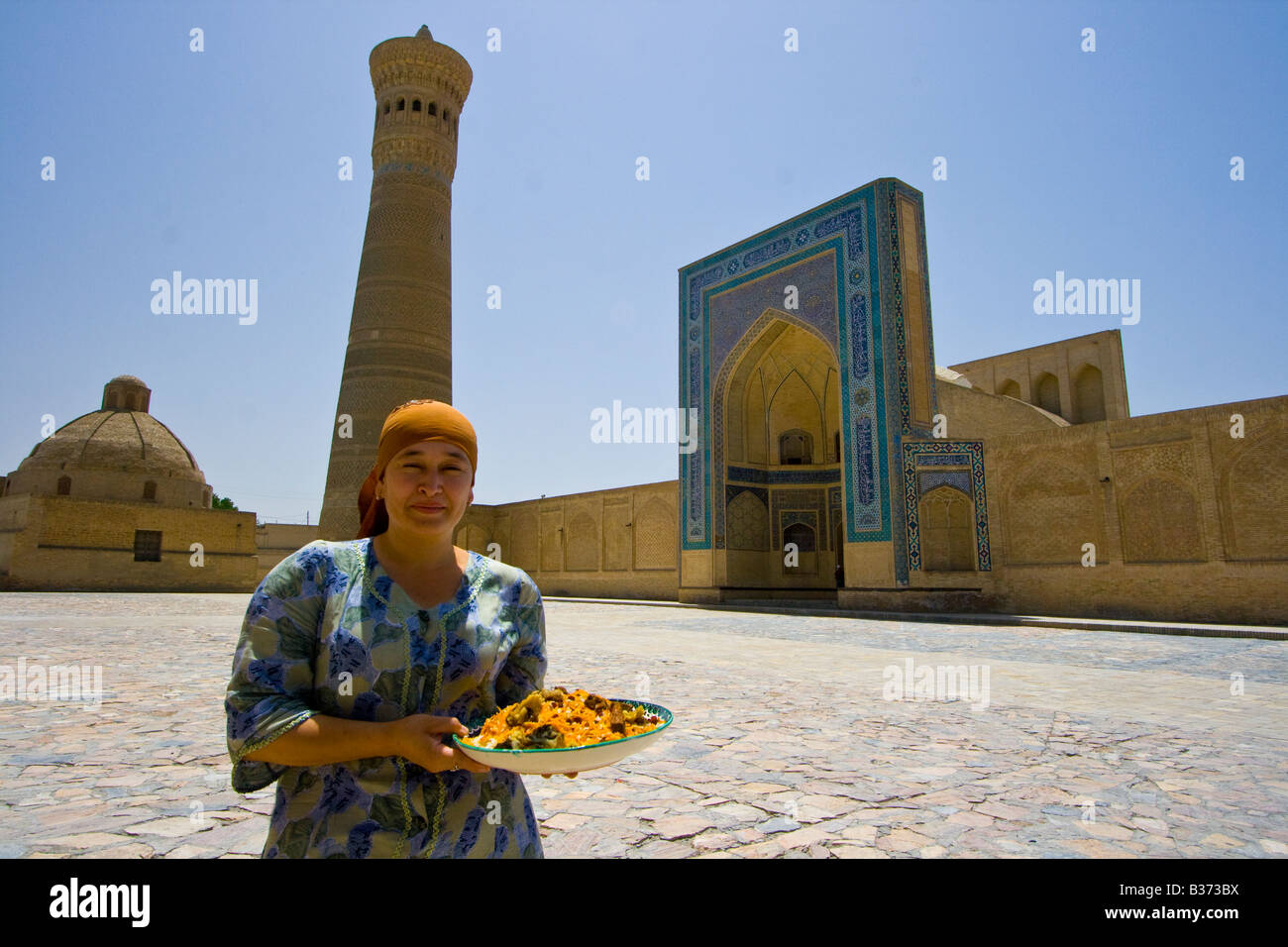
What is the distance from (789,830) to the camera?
2.15 m

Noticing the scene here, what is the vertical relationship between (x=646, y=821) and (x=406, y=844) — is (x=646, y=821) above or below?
below

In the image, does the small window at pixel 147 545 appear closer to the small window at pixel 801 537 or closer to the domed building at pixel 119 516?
the domed building at pixel 119 516

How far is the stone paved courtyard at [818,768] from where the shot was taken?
2.08 meters

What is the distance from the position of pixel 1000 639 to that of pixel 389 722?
8.36 m

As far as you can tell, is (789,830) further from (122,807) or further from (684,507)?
(684,507)

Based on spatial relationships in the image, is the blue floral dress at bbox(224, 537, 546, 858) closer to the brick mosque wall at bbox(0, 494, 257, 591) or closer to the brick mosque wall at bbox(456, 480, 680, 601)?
the brick mosque wall at bbox(456, 480, 680, 601)

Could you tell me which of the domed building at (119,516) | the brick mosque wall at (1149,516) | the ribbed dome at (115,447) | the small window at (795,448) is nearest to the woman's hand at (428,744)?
the brick mosque wall at (1149,516)

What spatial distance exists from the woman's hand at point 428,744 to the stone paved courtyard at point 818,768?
1.04 m

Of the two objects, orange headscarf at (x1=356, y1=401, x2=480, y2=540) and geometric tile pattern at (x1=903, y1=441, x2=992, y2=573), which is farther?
geometric tile pattern at (x1=903, y1=441, x2=992, y2=573)

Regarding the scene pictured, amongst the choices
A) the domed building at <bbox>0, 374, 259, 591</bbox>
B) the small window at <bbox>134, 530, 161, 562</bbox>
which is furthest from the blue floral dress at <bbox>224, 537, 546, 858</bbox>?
the small window at <bbox>134, 530, 161, 562</bbox>

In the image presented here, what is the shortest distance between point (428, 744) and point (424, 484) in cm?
41

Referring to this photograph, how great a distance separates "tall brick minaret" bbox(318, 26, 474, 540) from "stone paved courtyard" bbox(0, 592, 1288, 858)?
13890mm

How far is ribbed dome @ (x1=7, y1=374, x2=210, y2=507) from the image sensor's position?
2372 centimetres
